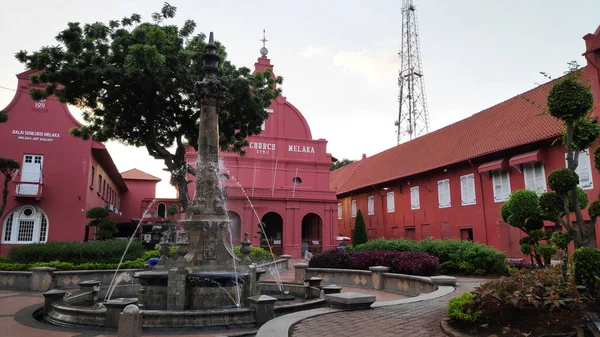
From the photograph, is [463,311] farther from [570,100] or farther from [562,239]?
[570,100]

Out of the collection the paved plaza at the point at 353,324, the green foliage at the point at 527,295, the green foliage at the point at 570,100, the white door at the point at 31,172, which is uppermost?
the white door at the point at 31,172

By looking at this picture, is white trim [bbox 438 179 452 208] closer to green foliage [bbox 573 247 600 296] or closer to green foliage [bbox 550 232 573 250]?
green foliage [bbox 550 232 573 250]

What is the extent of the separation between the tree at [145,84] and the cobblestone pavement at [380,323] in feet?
28.7

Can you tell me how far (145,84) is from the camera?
14711 millimetres

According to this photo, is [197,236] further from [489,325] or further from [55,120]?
[55,120]

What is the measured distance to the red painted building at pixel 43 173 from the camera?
21.6 metres

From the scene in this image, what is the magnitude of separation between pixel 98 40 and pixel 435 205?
20294 mm

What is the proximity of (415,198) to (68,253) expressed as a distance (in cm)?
2054

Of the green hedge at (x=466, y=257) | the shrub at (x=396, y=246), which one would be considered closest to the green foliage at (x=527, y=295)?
the green hedge at (x=466, y=257)

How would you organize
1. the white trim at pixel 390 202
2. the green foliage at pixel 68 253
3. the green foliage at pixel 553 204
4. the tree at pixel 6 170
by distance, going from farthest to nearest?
the white trim at pixel 390 202 → the tree at pixel 6 170 → the green foliage at pixel 68 253 → the green foliage at pixel 553 204

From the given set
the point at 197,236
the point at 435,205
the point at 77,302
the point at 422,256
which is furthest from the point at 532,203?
the point at 435,205

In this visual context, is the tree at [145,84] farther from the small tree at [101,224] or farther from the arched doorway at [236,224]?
the arched doorway at [236,224]

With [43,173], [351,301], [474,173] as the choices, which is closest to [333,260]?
[351,301]

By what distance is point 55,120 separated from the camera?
2305cm
